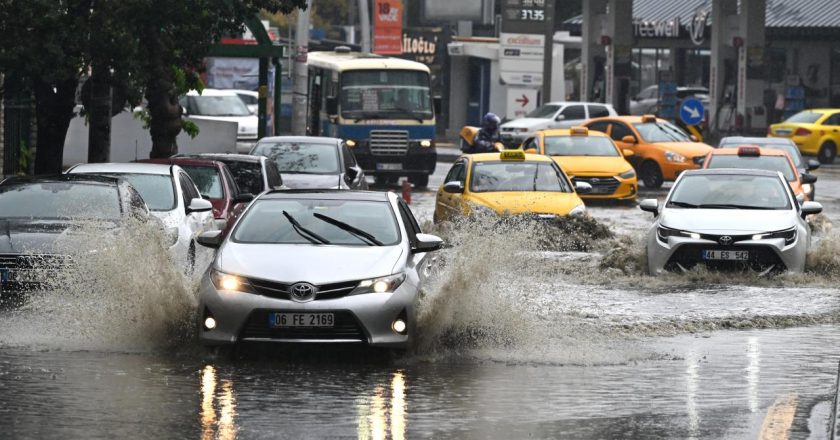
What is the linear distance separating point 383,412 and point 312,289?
77.6 inches

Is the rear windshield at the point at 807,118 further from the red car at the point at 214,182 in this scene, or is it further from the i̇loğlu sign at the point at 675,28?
the red car at the point at 214,182

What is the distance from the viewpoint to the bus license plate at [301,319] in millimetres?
11797

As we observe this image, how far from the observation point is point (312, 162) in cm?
2723

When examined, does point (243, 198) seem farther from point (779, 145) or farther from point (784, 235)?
point (779, 145)

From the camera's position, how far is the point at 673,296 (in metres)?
17.7

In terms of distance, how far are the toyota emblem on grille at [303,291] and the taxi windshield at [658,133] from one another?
27686mm

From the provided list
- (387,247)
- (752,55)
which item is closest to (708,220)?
(387,247)

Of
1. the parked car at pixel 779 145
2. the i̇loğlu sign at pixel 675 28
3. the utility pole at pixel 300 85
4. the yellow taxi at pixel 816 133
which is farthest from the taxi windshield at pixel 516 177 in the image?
the i̇loğlu sign at pixel 675 28

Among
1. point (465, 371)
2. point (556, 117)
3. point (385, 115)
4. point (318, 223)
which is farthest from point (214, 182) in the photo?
point (556, 117)

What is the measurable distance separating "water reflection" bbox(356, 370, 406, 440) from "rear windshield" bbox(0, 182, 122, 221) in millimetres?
5708

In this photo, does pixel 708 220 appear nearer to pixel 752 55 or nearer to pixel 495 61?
pixel 752 55

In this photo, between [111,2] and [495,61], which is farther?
[495,61]

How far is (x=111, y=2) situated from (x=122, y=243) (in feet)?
32.0

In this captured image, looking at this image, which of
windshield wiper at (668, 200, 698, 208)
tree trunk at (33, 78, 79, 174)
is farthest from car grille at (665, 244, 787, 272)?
tree trunk at (33, 78, 79, 174)
